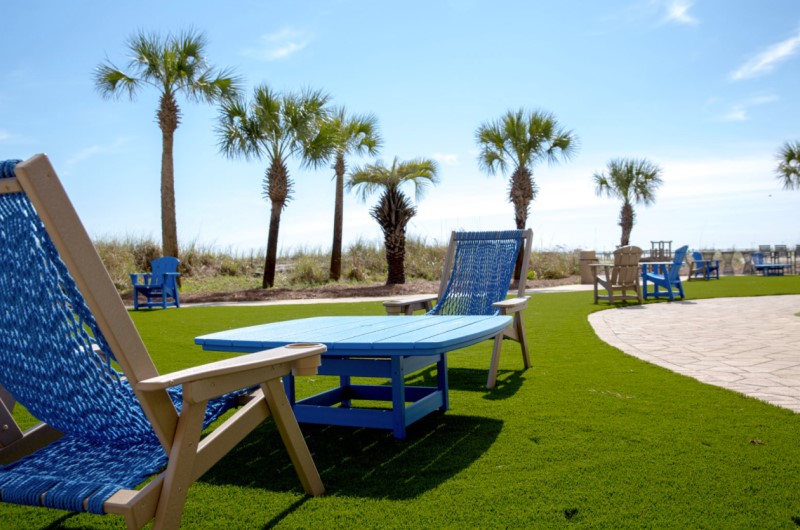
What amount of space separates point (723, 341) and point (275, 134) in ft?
44.9

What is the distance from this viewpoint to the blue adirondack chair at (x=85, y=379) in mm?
1411

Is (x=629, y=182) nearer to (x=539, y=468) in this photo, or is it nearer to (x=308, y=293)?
(x=308, y=293)

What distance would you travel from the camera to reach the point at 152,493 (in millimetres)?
1572

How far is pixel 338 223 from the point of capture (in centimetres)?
1903

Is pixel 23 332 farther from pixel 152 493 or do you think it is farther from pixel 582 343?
pixel 582 343

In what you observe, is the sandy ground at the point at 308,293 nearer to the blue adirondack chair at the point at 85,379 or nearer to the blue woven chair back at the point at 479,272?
the blue woven chair back at the point at 479,272

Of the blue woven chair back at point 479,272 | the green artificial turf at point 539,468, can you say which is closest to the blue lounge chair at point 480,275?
the blue woven chair back at point 479,272

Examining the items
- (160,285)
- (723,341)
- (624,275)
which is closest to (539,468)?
(723,341)

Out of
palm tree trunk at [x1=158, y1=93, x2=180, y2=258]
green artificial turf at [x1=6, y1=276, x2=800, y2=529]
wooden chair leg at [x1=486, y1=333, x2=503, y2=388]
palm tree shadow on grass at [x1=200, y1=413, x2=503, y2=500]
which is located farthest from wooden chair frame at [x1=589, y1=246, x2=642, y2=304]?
palm tree trunk at [x1=158, y1=93, x2=180, y2=258]

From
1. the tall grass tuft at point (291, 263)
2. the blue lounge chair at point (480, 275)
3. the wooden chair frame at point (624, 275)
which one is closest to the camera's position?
the blue lounge chair at point (480, 275)

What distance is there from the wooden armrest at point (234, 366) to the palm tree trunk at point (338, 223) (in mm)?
16840

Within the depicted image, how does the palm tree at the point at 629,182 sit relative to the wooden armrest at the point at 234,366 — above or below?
above

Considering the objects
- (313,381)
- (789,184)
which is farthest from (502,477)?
(789,184)

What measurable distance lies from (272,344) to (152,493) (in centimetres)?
128
